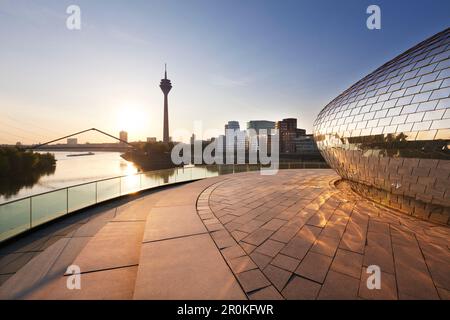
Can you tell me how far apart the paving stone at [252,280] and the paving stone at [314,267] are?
799mm

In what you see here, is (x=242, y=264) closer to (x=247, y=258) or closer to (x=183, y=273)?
(x=247, y=258)

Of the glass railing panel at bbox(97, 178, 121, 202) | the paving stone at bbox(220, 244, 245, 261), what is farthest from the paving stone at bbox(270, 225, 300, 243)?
the glass railing panel at bbox(97, 178, 121, 202)

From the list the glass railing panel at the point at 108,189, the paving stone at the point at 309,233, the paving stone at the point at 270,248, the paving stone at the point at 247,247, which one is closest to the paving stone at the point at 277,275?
the paving stone at the point at 270,248

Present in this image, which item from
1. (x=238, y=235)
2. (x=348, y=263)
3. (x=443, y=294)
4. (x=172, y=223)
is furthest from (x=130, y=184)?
(x=443, y=294)

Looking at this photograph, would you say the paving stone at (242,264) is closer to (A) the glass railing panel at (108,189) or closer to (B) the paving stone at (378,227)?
(B) the paving stone at (378,227)

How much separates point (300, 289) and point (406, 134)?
313 inches

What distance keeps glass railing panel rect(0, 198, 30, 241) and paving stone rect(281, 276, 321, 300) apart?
28.4ft

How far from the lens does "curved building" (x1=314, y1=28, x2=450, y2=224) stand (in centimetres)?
656

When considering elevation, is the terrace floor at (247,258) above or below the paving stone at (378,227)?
below

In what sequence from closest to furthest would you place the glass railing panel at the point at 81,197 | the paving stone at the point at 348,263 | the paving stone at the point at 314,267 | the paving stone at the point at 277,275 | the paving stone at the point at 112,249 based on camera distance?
the paving stone at the point at 277,275 < the paving stone at the point at 314,267 < the paving stone at the point at 348,263 < the paving stone at the point at 112,249 < the glass railing panel at the point at 81,197

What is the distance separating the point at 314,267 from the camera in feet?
13.3

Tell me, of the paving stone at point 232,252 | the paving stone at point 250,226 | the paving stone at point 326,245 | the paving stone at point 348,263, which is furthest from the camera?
the paving stone at point 250,226

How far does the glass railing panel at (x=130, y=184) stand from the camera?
11898mm

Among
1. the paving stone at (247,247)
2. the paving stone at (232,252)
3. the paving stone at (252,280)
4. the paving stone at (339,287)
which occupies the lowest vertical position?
the paving stone at (339,287)
